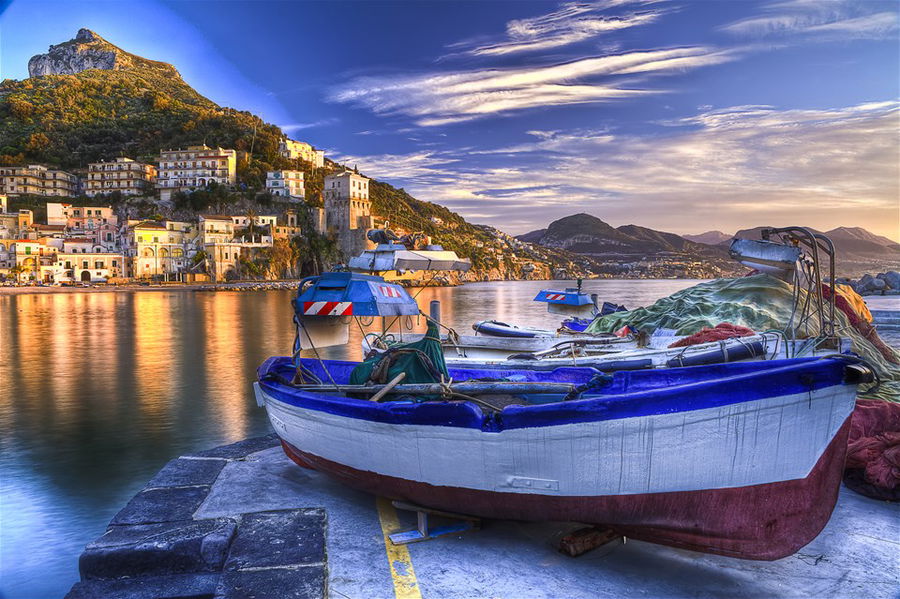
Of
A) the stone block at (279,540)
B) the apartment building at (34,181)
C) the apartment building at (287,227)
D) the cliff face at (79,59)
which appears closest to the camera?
the stone block at (279,540)

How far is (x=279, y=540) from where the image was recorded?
4402 millimetres

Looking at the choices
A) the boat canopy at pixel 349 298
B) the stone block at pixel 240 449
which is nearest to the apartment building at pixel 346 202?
the stone block at pixel 240 449

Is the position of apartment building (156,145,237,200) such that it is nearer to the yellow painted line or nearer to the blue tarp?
the blue tarp

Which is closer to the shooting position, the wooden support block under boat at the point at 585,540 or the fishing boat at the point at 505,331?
the wooden support block under boat at the point at 585,540

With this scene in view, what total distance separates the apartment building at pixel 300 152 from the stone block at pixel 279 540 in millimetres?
118276

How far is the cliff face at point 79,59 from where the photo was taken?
7392 inches

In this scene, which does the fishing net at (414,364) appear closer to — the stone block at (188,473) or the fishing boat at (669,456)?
the fishing boat at (669,456)

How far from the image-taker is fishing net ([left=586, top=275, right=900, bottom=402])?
328 inches

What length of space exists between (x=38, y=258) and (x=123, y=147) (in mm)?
45298

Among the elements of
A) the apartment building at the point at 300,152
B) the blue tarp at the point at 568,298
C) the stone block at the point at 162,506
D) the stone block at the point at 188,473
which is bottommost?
the stone block at the point at 188,473

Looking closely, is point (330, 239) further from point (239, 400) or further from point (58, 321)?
point (239, 400)

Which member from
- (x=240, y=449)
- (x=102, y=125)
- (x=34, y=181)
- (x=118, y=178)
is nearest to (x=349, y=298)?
(x=240, y=449)

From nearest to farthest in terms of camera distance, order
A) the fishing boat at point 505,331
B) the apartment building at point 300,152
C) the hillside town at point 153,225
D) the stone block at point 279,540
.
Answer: the stone block at point 279,540
the fishing boat at point 505,331
the hillside town at point 153,225
the apartment building at point 300,152

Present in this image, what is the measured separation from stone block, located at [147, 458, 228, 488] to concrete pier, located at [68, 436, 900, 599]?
611 mm
